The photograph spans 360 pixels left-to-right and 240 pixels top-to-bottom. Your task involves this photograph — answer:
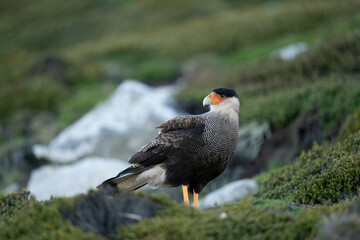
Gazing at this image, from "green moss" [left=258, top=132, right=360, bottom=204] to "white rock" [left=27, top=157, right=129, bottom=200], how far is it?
3.74m

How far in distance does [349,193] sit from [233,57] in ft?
58.4

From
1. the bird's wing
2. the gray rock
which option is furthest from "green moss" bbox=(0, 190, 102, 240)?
the gray rock

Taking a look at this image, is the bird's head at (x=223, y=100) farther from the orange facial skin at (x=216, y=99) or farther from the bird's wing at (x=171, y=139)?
the bird's wing at (x=171, y=139)

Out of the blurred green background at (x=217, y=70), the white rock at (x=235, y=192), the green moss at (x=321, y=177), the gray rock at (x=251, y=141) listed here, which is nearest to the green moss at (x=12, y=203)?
the blurred green background at (x=217, y=70)

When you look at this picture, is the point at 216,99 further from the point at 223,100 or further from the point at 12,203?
the point at 12,203

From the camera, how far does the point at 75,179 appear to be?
33.1 ft

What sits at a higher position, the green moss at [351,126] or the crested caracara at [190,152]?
the crested caracara at [190,152]

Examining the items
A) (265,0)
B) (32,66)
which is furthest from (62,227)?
(265,0)

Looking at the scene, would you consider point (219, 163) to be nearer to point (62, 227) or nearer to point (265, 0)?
point (62, 227)

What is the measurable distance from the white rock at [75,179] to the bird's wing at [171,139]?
3.41 m

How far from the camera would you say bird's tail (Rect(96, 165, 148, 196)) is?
257 inches

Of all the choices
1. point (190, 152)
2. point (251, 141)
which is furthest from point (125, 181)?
point (251, 141)

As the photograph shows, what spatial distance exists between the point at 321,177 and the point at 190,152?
1973 millimetres

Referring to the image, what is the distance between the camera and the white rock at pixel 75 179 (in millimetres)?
9867
